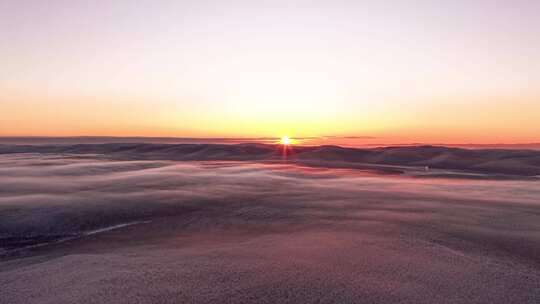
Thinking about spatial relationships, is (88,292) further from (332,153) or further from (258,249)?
(332,153)

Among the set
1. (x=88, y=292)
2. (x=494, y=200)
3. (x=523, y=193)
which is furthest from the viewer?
(x=523, y=193)

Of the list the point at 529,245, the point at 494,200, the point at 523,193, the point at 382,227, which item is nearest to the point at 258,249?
the point at 382,227

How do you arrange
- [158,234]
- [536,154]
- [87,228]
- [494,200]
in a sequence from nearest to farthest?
[158,234] → [87,228] → [494,200] → [536,154]

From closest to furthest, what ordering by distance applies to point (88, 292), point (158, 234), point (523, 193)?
point (88, 292)
point (158, 234)
point (523, 193)

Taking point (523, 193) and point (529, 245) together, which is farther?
point (523, 193)

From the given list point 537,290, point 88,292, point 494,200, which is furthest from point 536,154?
point 88,292

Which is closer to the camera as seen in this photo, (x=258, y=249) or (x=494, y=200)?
(x=258, y=249)

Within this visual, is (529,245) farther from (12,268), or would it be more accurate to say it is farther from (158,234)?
(12,268)

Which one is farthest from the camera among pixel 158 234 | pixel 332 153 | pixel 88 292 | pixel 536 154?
pixel 332 153
